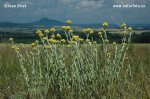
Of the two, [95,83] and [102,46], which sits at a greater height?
[102,46]

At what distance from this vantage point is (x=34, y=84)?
408 centimetres

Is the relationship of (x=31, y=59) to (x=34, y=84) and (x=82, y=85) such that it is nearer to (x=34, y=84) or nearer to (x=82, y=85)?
(x=34, y=84)

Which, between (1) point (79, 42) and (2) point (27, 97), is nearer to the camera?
(1) point (79, 42)

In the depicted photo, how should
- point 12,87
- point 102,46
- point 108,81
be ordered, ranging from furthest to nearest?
point 12,87 < point 102,46 < point 108,81

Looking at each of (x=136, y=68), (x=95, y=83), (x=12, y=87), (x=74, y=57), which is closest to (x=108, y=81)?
(x=95, y=83)

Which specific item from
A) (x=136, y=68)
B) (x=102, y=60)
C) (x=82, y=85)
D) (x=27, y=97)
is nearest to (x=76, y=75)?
(x=82, y=85)

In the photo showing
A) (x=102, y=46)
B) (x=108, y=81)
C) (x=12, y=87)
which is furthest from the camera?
(x=12, y=87)

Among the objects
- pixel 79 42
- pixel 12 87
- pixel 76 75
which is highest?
pixel 79 42

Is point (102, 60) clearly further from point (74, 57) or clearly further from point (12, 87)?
point (12, 87)

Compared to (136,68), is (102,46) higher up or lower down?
higher up

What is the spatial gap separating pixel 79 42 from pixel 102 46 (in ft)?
0.95

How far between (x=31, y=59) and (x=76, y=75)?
65 cm

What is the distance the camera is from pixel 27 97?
4.30 meters

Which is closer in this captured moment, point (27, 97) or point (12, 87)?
point (27, 97)
